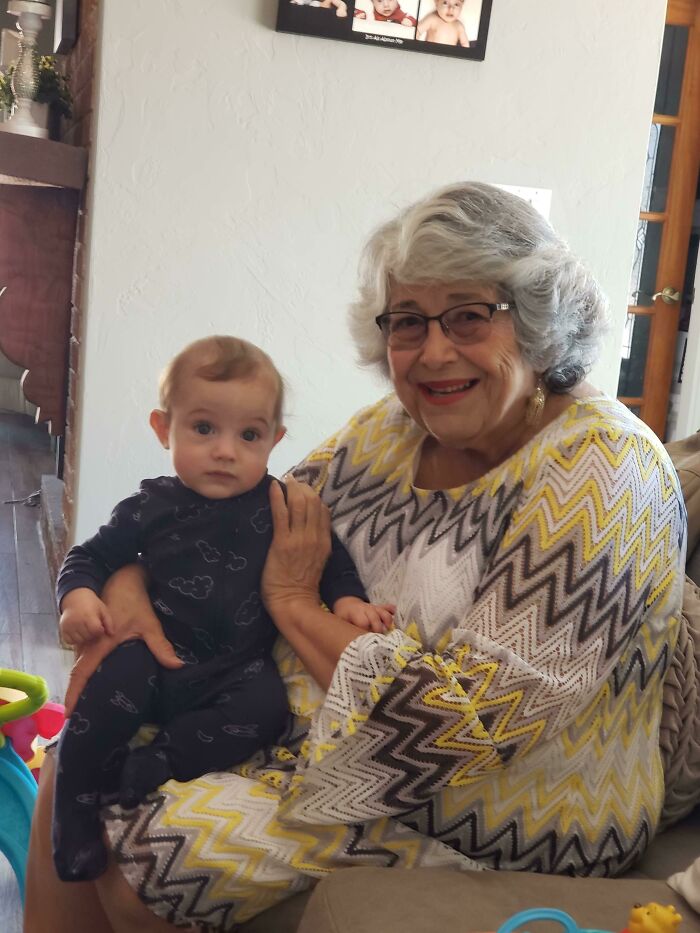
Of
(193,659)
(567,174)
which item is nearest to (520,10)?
(567,174)

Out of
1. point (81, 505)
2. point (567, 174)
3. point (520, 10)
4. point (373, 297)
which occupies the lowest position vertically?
point (81, 505)

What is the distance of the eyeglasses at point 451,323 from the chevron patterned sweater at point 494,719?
0.52 ft

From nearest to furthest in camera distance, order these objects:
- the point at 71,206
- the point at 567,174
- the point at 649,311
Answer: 1. the point at 567,174
2. the point at 71,206
3. the point at 649,311

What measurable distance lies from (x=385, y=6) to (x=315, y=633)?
7.03ft

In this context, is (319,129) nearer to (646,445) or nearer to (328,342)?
(328,342)

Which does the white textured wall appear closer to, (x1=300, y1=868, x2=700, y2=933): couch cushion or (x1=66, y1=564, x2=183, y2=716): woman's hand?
(x1=66, y1=564, x2=183, y2=716): woman's hand

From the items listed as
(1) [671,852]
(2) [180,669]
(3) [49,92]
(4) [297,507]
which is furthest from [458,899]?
(3) [49,92]

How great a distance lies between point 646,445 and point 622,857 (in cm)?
50

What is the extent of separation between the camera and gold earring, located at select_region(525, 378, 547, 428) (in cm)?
150

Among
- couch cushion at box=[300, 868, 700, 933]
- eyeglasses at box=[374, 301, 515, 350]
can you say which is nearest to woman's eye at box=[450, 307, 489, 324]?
eyeglasses at box=[374, 301, 515, 350]

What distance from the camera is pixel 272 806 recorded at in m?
1.36

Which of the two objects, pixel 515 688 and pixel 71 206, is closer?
Result: pixel 515 688

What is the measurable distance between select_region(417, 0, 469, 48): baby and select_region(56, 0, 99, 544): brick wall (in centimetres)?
88

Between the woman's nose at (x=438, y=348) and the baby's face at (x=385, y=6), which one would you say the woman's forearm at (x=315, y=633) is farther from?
the baby's face at (x=385, y=6)
